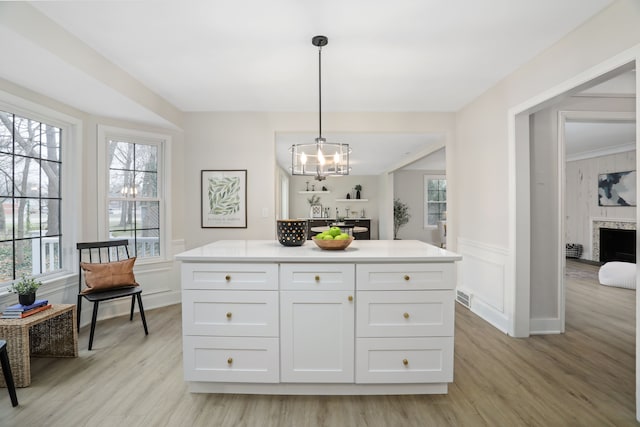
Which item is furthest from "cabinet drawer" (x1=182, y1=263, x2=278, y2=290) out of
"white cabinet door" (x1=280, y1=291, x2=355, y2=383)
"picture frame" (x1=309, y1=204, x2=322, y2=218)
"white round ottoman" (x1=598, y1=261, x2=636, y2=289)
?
"picture frame" (x1=309, y1=204, x2=322, y2=218)

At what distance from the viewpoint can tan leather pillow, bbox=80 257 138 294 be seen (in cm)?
310

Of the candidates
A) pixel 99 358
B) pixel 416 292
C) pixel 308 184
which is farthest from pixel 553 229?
pixel 308 184

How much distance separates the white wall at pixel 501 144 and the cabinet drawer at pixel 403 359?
147 centimetres

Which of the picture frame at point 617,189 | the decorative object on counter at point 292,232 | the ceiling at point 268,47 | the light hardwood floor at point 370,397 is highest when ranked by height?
the ceiling at point 268,47

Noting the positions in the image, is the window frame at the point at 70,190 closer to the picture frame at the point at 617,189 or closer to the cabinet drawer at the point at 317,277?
the cabinet drawer at the point at 317,277

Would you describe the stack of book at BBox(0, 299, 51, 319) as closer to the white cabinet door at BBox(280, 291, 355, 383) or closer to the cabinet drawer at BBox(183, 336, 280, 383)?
the cabinet drawer at BBox(183, 336, 280, 383)

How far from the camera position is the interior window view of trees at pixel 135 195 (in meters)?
3.84

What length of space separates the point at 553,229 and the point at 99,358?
13.8 ft

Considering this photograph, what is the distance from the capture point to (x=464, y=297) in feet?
13.4

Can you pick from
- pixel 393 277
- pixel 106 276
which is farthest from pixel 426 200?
pixel 106 276

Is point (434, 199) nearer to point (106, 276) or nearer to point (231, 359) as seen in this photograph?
point (106, 276)

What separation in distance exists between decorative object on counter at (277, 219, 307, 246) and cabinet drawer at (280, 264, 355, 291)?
0.40 meters

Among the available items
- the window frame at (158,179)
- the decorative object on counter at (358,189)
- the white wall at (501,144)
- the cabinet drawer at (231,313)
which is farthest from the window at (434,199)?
the cabinet drawer at (231,313)

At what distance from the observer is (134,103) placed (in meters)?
3.23
